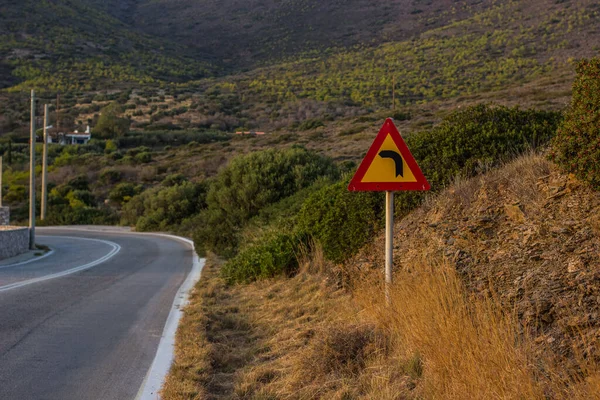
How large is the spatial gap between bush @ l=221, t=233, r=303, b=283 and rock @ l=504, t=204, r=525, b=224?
4700mm

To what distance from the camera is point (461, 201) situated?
25.3ft

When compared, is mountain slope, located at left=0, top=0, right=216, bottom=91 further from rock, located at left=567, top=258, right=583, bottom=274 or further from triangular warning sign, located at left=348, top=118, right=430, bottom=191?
rock, located at left=567, top=258, right=583, bottom=274

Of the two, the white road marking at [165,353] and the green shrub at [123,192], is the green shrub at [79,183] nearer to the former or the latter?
the green shrub at [123,192]

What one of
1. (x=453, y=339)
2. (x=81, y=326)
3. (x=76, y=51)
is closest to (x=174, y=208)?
(x=81, y=326)

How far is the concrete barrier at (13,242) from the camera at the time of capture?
2027 centimetres

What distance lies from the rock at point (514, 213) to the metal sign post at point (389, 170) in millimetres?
1015

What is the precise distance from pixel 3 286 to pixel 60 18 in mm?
86948

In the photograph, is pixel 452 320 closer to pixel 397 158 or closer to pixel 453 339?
pixel 453 339

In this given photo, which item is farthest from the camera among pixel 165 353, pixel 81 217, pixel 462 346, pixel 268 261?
pixel 81 217

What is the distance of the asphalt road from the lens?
5.75 m

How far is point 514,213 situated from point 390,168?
1.43 meters

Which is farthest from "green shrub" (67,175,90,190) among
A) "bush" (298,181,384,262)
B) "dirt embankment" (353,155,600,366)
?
"dirt embankment" (353,155,600,366)

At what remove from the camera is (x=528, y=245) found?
5.92m

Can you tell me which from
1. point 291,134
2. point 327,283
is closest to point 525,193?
point 327,283
